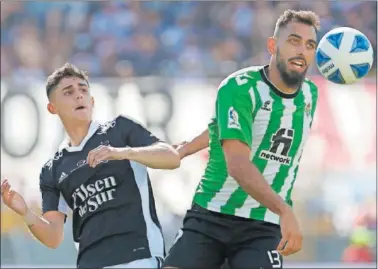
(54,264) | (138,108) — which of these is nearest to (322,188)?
(138,108)

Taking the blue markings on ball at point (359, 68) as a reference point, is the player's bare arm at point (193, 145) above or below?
below

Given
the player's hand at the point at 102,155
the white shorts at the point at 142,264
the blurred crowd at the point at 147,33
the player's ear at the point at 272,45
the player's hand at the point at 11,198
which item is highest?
the blurred crowd at the point at 147,33

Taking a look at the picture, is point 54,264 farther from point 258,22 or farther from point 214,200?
point 214,200

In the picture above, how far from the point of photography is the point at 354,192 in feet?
36.3

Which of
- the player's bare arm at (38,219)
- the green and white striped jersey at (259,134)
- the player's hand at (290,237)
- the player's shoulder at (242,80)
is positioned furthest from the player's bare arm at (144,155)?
the player's hand at (290,237)

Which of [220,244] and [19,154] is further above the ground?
[19,154]


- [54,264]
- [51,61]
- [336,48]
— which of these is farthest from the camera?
[51,61]

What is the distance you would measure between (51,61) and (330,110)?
3361mm

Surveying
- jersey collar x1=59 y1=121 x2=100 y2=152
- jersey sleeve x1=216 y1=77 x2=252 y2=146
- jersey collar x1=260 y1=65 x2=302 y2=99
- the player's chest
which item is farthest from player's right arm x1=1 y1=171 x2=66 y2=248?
jersey collar x1=260 y1=65 x2=302 y2=99

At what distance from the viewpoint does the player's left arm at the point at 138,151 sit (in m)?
5.43

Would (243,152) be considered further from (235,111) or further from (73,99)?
(73,99)

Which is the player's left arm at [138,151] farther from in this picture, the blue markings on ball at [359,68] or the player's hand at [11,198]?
the blue markings on ball at [359,68]

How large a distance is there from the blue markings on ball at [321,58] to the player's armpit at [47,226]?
6.09 ft

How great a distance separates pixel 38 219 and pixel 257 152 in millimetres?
1378
